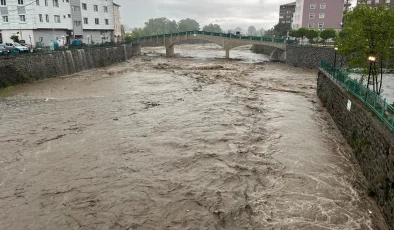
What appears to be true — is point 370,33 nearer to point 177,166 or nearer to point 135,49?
point 177,166

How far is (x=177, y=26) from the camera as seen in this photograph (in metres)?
184

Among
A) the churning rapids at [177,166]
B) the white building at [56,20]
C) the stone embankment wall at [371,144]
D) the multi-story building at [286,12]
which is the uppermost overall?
the multi-story building at [286,12]

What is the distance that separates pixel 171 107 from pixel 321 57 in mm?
29381

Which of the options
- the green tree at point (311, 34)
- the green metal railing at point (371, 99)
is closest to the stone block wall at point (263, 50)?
the green tree at point (311, 34)

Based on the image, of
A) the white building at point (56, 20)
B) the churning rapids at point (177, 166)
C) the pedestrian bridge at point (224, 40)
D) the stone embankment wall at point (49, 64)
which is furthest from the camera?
the pedestrian bridge at point (224, 40)

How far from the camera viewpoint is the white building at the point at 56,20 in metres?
46.7

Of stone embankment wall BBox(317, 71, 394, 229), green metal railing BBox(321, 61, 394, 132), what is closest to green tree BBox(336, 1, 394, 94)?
green metal railing BBox(321, 61, 394, 132)

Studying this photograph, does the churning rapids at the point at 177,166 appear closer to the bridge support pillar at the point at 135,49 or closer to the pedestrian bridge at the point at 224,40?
the pedestrian bridge at the point at 224,40

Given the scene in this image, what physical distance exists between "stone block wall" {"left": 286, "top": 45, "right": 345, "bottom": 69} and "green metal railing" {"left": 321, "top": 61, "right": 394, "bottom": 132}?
24.6 m

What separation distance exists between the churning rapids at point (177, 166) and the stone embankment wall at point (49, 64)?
235 inches

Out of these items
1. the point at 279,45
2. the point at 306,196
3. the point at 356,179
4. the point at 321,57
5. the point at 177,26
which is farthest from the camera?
the point at 177,26

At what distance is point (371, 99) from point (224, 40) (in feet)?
160

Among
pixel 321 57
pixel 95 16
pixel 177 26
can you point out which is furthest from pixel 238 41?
pixel 177 26

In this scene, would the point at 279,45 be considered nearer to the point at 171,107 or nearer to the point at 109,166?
the point at 171,107
